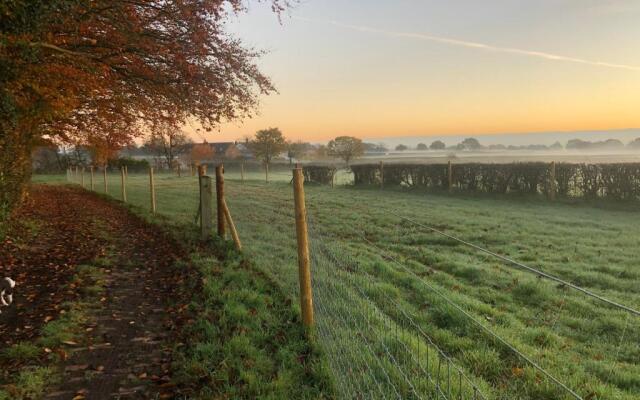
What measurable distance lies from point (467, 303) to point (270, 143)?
71.9 meters

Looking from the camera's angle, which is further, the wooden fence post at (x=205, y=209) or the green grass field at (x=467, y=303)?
the wooden fence post at (x=205, y=209)

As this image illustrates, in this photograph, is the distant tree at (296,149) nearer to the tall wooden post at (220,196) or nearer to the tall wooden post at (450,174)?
the tall wooden post at (450,174)

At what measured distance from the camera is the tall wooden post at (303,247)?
4.05 metres

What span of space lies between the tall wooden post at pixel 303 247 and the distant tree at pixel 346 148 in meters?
66.5

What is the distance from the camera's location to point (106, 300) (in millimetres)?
5367

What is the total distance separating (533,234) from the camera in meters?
9.71

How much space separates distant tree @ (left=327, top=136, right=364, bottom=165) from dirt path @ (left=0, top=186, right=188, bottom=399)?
61.8m

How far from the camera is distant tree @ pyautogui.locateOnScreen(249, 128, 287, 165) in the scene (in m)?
75.3

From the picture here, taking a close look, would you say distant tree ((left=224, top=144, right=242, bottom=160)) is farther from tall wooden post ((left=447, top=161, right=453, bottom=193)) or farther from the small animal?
the small animal

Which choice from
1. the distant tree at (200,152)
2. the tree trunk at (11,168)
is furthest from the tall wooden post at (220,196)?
the distant tree at (200,152)

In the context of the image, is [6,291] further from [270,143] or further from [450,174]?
[270,143]

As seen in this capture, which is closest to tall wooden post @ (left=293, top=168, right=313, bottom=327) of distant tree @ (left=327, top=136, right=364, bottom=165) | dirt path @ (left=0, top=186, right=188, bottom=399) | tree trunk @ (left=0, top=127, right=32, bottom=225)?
dirt path @ (left=0, top=186, right=188, bottom=399)

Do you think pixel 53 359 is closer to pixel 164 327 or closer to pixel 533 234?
pixel 164 327

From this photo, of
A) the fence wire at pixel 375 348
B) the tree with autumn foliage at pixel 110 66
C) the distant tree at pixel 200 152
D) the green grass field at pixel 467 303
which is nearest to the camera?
the fence wire at pixel 375 348
